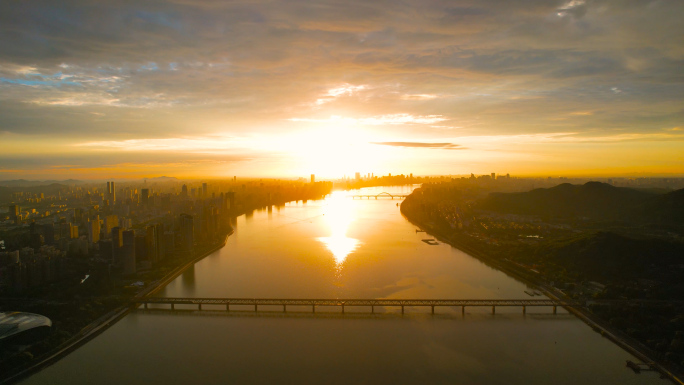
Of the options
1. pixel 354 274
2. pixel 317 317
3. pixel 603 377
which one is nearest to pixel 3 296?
pixel 317 317

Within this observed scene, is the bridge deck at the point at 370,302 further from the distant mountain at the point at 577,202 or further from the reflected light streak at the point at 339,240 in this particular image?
the distant mountain at the point at 577,202

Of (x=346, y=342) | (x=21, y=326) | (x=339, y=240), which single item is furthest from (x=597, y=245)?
(x=21, y=326)

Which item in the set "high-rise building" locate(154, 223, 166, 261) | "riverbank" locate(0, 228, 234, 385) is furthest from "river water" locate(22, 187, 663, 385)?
"high-rise building" locate(154, 223, 166, 261)

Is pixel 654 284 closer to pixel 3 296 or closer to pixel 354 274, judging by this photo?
pixel 354 274

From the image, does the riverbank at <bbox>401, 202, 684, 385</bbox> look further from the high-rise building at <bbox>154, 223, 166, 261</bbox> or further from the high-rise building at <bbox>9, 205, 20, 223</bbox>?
the high-rise building at <bbox>9, 205, 20, 223</bbox>

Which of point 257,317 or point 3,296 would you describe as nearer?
point 257,317
